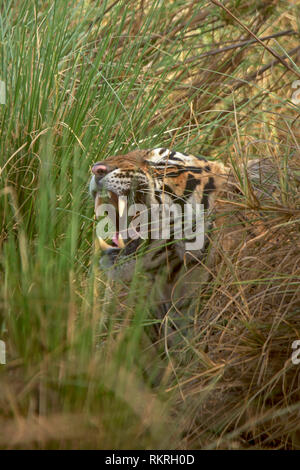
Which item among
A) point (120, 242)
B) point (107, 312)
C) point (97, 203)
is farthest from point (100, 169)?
point (107, 312)

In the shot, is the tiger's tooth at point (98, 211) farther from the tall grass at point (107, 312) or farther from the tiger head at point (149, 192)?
the tall grass at point (107, 312)

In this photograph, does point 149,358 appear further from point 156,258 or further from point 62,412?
point 62,412

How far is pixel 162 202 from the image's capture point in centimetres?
219

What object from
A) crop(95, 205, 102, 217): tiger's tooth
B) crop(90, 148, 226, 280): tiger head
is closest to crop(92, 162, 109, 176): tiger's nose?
crop(90, 148, 226, 280): tiger head

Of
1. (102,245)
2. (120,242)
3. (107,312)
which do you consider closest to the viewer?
(107,312)

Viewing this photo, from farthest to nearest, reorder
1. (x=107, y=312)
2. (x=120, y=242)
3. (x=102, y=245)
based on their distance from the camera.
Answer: (x=120, y=242) < (x=102, y=245) < (x=107, y=312)

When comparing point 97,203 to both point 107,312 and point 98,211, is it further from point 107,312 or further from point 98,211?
point 107,312

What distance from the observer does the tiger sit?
6.81ft

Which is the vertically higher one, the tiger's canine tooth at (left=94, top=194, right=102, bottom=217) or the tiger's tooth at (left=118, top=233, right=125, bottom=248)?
the tiger's canine tooth at (left=94, top=194, right=102, bottom=217)

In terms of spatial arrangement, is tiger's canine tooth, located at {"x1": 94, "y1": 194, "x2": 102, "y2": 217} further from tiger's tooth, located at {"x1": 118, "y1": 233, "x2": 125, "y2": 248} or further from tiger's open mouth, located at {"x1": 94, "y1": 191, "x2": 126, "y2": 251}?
tiger's tooth, located at {"x1": 118, "y1": 233, "x2": 125, "y2": 248}

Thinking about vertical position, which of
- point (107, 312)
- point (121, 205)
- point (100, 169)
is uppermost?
point (100, 169)

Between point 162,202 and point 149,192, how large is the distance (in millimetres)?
52

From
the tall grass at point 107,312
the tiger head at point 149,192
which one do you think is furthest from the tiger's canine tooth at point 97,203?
the tall grass at point 107,312
